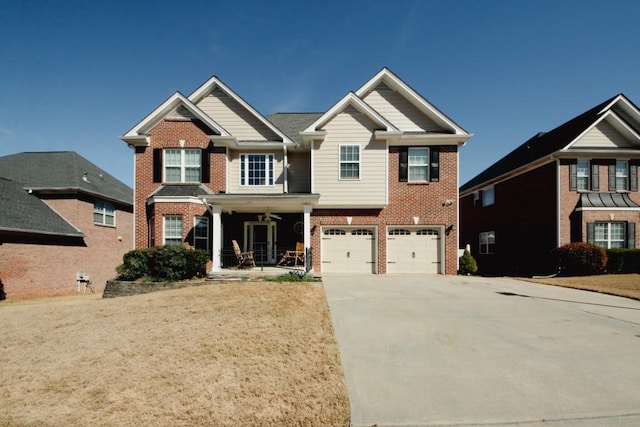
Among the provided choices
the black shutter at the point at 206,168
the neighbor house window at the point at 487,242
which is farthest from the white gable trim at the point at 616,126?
the black shutter at the point at 206,168

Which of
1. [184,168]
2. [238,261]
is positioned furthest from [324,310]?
[184,168]

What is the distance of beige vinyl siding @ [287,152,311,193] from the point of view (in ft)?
53.3

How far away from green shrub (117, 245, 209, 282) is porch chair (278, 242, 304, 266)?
408 centimetres

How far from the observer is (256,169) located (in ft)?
52.4

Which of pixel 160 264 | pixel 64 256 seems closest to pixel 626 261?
pixel 160 264

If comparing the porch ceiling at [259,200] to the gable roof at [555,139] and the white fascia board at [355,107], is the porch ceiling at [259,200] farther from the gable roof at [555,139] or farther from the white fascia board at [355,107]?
the gable roof at [555,139]

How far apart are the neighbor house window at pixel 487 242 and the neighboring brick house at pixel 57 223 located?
27178 mm

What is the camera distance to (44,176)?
19844 mm

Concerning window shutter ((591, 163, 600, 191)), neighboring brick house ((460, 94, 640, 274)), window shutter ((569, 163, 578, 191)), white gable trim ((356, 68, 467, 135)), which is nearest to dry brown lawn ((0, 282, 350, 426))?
white gable trim ((356, 68, 467, 135))

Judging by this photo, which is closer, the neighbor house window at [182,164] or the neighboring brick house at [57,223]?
the neighbor house window at [182,164]

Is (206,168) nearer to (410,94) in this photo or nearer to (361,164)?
(361,164)

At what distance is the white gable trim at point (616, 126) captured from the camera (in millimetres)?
16781

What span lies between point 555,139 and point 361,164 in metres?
13.6

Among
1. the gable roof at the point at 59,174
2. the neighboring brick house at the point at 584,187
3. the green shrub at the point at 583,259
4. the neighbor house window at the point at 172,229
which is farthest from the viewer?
the gable roof at the point at 59,174
